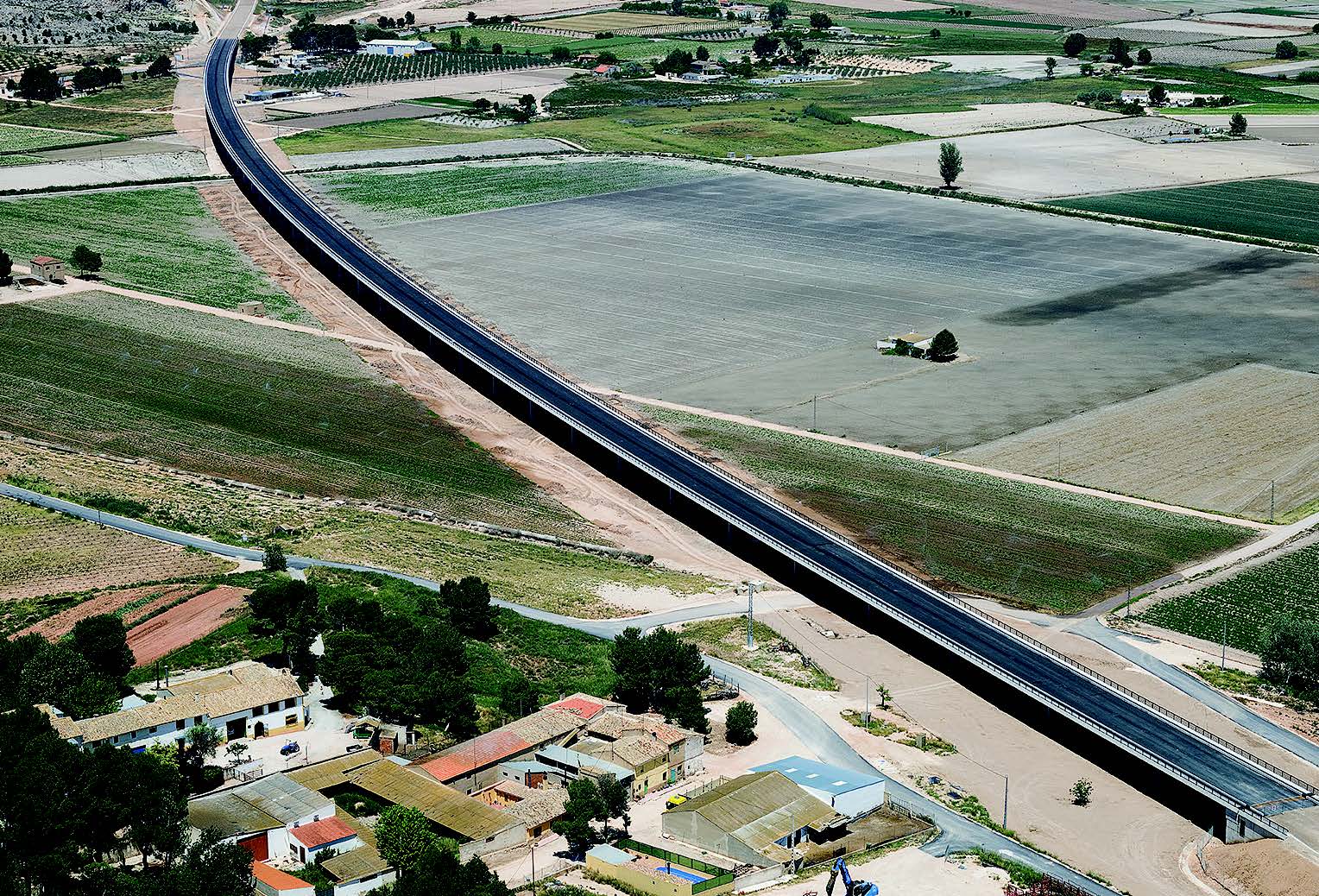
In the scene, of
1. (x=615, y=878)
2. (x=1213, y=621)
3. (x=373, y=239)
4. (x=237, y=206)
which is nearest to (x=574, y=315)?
(x=373, y=239)

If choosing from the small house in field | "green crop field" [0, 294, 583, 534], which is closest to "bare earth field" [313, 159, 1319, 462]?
"green crop field" [0, 294, 583, 534]

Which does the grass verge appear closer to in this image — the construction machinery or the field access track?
the field access track

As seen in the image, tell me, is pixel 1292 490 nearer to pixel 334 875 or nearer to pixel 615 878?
pixel 615 878

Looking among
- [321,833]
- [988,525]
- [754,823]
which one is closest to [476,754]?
[321,833]

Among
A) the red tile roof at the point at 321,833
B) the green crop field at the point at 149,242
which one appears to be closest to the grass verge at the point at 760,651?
the red tile roof at the point at 321,833

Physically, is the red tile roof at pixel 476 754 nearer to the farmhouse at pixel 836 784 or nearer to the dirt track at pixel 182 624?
the farmhouse at pixel 836 784
